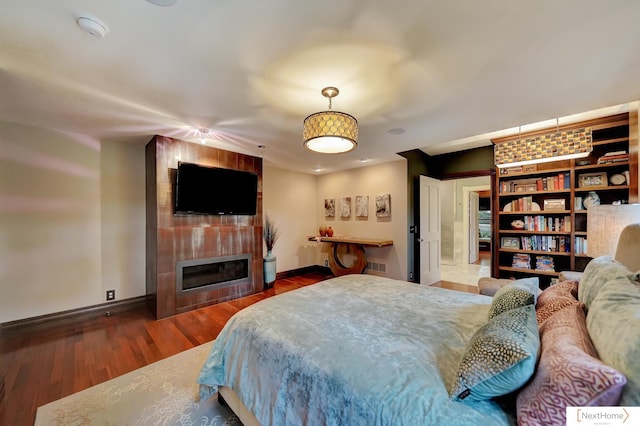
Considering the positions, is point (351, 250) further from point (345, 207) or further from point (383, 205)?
point (383, 205)

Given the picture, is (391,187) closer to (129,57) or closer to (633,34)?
(633,34)

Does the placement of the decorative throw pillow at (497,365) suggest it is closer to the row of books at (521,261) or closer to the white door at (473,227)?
the row of books at (521,261)

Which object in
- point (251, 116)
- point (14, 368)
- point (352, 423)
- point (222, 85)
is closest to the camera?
point (352, 423)

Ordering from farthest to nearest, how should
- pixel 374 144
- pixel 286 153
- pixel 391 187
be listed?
pixel 391 187 → pixel 286 153 → pixel 374 144

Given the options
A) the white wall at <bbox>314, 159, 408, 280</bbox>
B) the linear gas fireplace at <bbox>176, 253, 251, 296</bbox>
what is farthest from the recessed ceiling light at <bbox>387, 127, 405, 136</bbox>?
the linear gas fireplace at <bbox>176, 253, 251, 296</bbox>

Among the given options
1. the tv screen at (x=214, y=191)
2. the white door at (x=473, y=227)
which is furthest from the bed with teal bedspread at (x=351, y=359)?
the white door at (x=473, y=227)

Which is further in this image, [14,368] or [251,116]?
[251,116]

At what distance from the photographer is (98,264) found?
330 cm

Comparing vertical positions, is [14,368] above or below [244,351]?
below

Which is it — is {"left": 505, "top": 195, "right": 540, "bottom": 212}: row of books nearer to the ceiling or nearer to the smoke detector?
the ceiling

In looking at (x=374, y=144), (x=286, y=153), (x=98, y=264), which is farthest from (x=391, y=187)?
(x=98, y=264)

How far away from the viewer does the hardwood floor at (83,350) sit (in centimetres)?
188

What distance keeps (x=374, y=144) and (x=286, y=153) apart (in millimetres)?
1425

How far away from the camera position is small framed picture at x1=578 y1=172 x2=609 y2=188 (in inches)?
129
